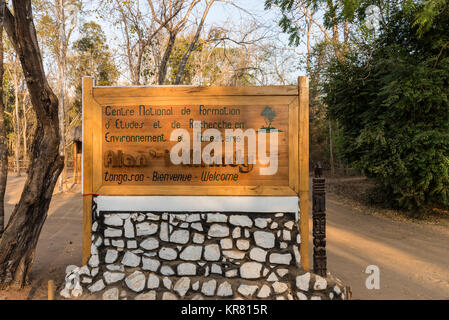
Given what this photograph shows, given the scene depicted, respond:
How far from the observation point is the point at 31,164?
4.12 metres

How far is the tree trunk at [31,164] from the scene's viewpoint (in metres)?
3.89

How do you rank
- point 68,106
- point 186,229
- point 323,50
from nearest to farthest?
point 186,229, point 323,50, point 68,106

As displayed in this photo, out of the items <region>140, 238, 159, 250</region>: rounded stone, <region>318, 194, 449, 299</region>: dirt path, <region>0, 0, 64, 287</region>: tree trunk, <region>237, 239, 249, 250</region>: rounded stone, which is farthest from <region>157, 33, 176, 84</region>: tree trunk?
<region>237, 239, 249, 250</region>: rounded stone

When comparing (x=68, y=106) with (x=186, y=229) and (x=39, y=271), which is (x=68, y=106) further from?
(x=186, y=229)

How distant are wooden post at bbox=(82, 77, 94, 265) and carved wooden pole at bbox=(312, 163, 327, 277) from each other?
2.83 meters

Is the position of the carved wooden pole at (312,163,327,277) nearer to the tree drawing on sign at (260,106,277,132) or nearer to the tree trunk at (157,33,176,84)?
the tree drawing on sign at (260,106,277,132)

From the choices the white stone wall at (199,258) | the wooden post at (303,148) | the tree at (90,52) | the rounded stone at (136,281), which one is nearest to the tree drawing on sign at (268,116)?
the wooden post at (303,148)

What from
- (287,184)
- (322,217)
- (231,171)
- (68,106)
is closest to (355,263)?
(322,217)

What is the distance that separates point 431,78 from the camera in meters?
7.76

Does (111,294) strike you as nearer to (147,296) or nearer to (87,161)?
(147,296)

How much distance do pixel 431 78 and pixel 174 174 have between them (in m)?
7.56

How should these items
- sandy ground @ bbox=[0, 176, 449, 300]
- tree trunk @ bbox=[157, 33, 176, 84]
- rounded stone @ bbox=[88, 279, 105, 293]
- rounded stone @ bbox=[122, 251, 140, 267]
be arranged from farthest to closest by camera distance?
1. tree trunk @ bbox=[157, 33, 176, 84]
2. sandy ground @ bbox=[0, 176, 449, 300]
3. rounded stone @ bbox=[122, 251, 140, 267]
4. rounded stone @ bbox=[88, 279, 105, 293]

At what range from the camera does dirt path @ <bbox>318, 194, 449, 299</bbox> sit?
435 cm

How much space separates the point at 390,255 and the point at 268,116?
14.2 ft
